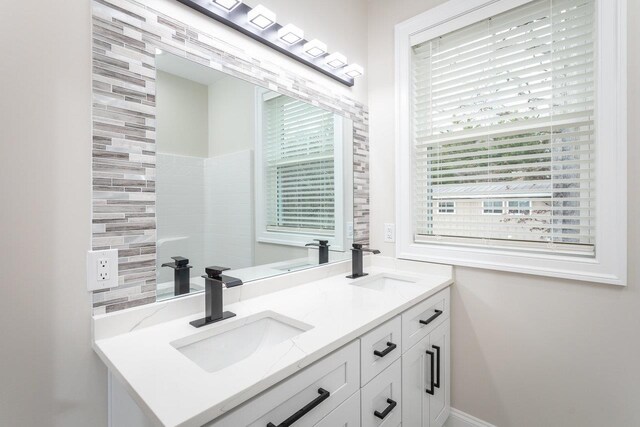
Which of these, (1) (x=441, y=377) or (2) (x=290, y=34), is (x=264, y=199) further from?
(1) (x=441, y=377)

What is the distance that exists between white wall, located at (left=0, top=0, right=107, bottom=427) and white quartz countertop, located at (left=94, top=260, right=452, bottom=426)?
141mm

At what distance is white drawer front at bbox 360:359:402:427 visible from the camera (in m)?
1.08

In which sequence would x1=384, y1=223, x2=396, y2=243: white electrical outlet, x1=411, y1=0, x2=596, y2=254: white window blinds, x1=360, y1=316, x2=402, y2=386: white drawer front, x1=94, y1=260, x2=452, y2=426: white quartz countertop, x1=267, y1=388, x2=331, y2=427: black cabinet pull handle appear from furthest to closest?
x1=384, y1=223, x2=396, y2=243: white electrical outlet, x1=411, y1=0, x2=596, y2=254: white window blinds, x1=360, y1=316, x2=402, y2=386: white drawer front, x1=267, y1=388, x2=331, y2=427: black cabinet pull handle, x1=94, y1=260, x2=452, y2=426: white quartz countertop

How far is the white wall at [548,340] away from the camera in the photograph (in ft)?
4.20

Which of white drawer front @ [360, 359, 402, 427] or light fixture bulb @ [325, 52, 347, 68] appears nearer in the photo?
white drawer front @ [360, 359, 402, 427]

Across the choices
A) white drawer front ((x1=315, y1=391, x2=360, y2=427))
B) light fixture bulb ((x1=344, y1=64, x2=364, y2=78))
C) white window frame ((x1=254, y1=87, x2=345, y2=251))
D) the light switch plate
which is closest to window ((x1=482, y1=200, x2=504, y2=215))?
white window frame ((x1=254, y1=87, x2=345, y2=251))

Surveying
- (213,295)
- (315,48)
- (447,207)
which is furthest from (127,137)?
(447,207)

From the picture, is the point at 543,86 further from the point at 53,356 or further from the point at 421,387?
the point at 53,356

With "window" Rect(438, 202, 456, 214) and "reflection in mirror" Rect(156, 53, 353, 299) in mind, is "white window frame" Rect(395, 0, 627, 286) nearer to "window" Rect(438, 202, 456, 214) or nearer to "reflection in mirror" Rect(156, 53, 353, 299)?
"window" Rect(438, 202, 456, 214)

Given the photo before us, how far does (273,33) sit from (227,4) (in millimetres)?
257

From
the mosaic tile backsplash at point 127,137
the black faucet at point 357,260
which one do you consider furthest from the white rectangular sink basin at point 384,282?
Answer: the mosaic tile backsplash at point 127,137

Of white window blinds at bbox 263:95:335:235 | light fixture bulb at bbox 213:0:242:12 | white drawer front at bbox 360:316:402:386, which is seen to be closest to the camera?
white drawer front at bbox 360:316:402:386

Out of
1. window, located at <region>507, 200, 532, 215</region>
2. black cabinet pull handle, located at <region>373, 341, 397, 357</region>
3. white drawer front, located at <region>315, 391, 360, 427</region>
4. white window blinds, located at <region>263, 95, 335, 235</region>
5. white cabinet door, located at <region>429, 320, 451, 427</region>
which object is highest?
white window blinds, located at <region>263, 95, 335, 235</region>

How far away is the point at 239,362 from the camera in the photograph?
0.87 m
